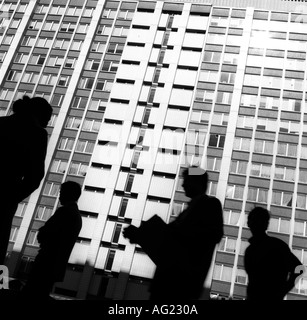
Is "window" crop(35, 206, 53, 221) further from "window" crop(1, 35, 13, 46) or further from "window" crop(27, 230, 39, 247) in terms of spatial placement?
"window" crop(1, 35, 13, 46)

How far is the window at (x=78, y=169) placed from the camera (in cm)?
2262

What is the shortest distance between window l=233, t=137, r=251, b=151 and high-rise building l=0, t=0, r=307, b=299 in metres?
0.07

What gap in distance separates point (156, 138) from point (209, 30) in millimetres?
10291

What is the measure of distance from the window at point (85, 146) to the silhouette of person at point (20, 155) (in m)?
21.9

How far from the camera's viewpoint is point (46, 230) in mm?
1600

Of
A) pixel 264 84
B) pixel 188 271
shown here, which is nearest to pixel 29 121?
pixel 188 271

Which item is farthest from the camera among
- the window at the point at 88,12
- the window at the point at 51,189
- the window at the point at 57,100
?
the window at the point at 88,12

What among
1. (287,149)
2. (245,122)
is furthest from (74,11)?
(287,149)

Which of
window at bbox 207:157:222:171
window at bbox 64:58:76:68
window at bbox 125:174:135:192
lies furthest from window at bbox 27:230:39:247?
window at bbox 64:58:76:68

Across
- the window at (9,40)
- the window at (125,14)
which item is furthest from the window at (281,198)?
the window at (9,40)

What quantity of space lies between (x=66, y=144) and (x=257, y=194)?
12.9 m

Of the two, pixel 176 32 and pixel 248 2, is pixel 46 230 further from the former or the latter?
pixel 248 2

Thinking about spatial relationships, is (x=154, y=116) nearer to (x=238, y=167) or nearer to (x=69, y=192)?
(x=238, y=167)

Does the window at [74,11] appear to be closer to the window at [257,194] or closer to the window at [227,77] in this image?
the window at [227,77]
